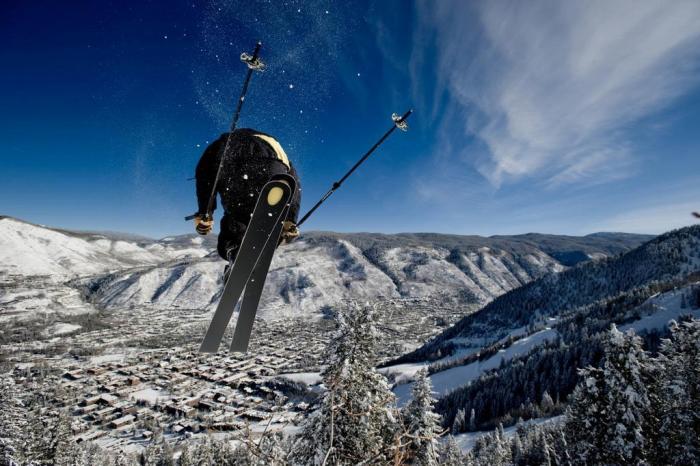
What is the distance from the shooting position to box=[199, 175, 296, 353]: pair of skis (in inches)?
175

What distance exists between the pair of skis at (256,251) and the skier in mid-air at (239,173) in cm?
17

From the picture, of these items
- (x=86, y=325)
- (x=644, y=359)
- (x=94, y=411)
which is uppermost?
(x=644, y=359)

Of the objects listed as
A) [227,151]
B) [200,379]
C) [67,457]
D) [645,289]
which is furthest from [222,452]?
[645,289]

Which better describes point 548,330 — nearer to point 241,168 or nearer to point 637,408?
point 637,408

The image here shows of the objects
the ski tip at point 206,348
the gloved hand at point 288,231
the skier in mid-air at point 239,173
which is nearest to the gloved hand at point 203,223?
the skier in mid-air at point 239,173

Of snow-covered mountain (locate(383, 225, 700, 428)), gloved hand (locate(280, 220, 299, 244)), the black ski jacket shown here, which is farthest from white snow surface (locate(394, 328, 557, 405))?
the black ski jacket

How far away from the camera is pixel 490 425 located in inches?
2611

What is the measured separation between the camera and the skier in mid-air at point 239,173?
447 cm

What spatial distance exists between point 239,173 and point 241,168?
0.07 meters

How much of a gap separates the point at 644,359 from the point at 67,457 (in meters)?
31.1

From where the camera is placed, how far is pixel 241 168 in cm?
448

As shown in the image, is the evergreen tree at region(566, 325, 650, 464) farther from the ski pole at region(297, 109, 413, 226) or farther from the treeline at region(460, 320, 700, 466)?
the ski pole at region(297, 109, 413, 226)

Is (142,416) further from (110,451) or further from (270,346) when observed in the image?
(270,346)

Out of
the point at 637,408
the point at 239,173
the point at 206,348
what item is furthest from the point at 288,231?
the point at 637,408
